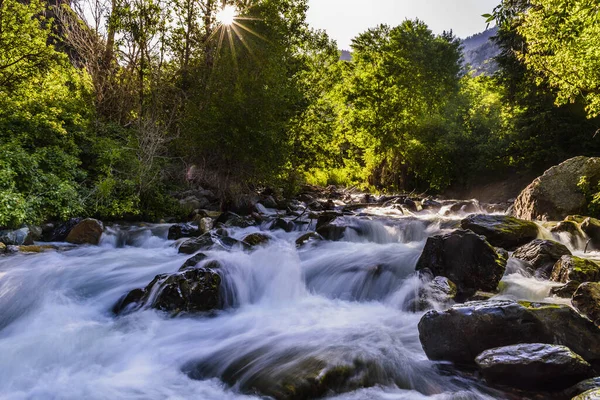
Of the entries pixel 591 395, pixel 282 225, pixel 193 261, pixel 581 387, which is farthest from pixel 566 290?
pixel 282 225

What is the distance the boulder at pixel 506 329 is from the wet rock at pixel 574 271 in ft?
8.33

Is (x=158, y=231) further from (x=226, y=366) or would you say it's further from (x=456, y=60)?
(x=456, y=60)

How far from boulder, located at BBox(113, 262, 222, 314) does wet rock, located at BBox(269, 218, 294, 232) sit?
6.09 meters

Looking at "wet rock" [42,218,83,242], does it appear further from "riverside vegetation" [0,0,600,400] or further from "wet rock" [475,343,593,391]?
"wet rock" [475,343,593,391]

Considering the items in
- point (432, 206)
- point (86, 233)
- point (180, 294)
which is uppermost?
point (432, 206)

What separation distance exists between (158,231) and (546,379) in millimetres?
10181

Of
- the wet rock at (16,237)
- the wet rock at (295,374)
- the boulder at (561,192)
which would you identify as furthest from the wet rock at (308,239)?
the boulder at (561,192)

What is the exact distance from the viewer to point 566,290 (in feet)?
19.6

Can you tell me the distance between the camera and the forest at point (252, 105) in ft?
34.5

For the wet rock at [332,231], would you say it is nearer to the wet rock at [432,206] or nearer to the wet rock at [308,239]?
the wet rock at [308,239]

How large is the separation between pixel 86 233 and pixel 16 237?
159 cm

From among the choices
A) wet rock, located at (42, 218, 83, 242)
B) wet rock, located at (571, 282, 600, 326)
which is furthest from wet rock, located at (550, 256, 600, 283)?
wet rock, located at (42, 218, 83, 242)

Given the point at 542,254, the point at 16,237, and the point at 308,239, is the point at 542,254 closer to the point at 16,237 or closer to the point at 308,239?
the point at 308,239

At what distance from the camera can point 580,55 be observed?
1166cm
